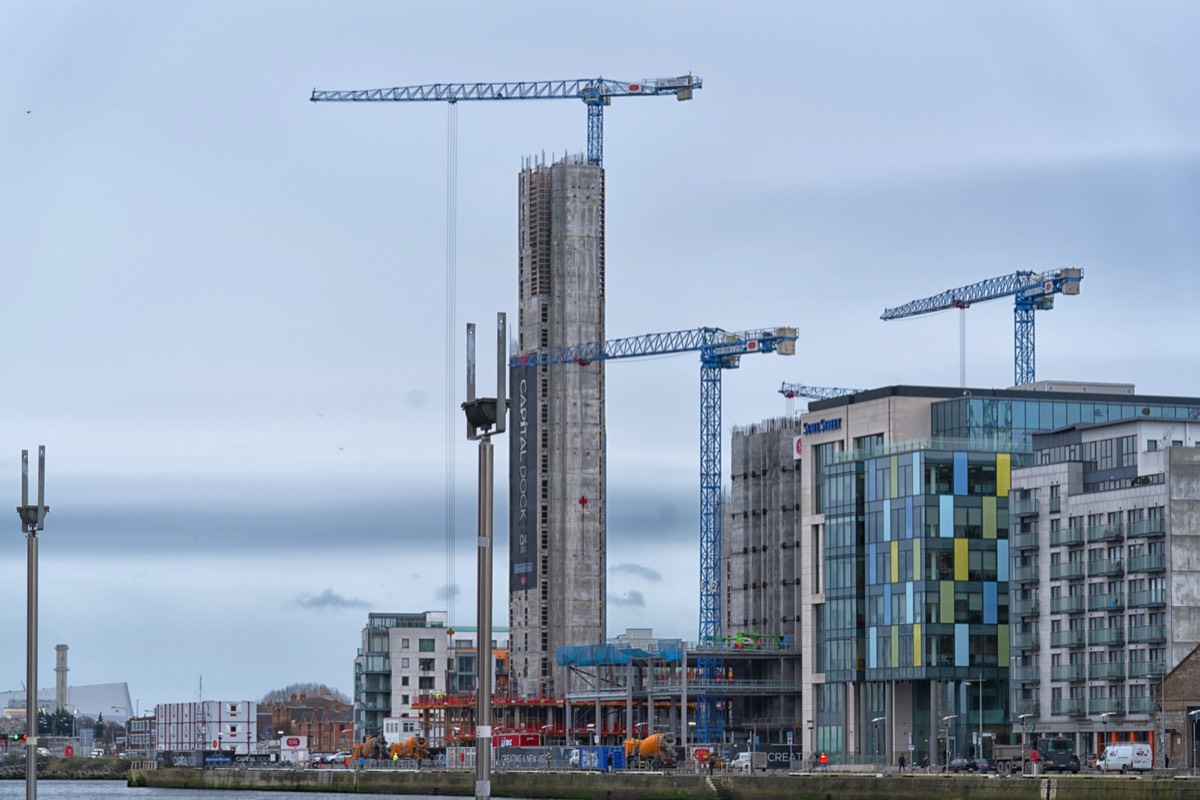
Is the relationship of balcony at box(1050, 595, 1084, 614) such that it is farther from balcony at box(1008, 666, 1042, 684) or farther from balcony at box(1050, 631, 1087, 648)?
balcony at box(1008, 666, 1042, 684)

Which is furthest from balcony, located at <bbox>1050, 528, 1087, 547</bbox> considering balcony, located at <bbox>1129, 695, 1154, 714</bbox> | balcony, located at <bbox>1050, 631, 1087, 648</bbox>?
balcony, located at <bbox>1129, 695, 1154, 714</bbox>

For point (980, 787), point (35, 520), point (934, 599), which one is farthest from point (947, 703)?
point (35, 520)

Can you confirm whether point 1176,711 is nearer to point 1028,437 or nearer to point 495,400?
point 1028,437

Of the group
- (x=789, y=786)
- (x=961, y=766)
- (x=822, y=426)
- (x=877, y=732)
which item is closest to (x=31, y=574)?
(x=789, y=786)

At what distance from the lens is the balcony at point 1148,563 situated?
500ft

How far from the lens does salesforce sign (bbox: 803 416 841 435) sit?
627ft

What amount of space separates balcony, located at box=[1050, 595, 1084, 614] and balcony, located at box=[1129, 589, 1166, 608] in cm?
487

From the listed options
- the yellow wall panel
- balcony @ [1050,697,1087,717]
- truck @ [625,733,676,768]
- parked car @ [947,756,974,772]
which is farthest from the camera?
truck @ [625,733,676,768]

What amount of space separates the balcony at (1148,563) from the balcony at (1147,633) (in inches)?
152

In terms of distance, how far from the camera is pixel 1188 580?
5989 inches

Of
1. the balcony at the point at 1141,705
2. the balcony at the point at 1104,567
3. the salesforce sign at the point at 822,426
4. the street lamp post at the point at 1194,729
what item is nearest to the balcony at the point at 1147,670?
the balcony at the point at 1141,705

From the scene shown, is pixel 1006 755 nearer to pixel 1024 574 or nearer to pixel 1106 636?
pixel 1106 636

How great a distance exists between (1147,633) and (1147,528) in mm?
7096

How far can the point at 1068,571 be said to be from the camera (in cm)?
15988
